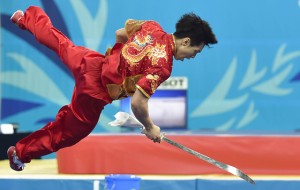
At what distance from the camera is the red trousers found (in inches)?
134

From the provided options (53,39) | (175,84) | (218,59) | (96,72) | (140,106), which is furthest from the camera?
(218,59)

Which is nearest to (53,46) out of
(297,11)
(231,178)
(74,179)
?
(74,179)

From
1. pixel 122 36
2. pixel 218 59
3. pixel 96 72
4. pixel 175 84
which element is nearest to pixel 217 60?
pixel 218 59

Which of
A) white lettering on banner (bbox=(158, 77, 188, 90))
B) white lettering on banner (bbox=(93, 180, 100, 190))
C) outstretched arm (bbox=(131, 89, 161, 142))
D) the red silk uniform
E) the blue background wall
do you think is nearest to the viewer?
outstretched arm (bbox=(131, 89, 161, 142))

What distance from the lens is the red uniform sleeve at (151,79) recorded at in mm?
3070

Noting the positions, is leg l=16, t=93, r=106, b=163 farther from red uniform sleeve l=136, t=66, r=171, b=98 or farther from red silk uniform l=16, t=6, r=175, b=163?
red uniform sleeve l=136, t=66, r=171, b=98

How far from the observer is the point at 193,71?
22.3ft

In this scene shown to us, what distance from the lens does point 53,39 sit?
3.55 meters

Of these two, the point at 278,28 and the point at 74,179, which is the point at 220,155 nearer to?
the point at 74,179

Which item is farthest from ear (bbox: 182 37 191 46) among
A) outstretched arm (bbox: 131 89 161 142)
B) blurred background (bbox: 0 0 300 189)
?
blurred background (bbox: 0 0 300 189)

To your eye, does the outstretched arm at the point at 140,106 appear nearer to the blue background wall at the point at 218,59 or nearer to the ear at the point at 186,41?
the ear at the point at 186,41

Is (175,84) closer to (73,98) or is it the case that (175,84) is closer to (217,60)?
(217,60)

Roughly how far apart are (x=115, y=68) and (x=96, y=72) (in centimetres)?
14

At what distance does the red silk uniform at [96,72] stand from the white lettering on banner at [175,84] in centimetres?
273
